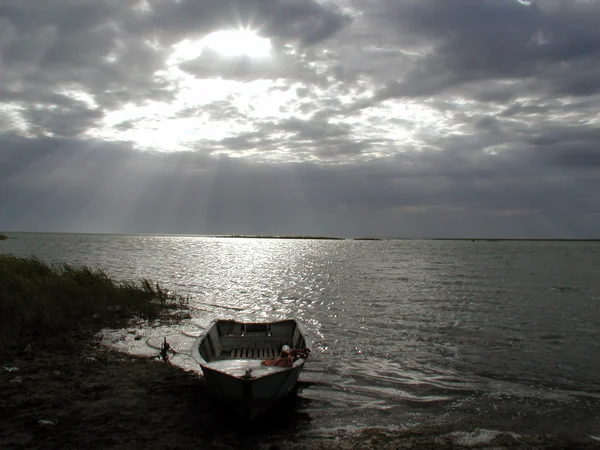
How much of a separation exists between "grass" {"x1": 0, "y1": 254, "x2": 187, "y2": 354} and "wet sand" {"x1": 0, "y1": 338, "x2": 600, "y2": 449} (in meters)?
3.12

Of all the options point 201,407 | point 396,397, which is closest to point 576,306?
point 396,397

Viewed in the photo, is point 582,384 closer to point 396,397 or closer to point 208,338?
point 396,397

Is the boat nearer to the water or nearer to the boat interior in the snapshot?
the boat interior

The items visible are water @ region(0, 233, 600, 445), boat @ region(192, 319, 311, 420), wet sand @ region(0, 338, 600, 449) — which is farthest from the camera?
water @ region(0, 233, 600, 445)

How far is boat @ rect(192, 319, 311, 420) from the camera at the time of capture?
805 centimetres

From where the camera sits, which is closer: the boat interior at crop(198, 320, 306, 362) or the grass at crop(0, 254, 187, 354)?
the boat interior at crop(198, 320, 306, 362)

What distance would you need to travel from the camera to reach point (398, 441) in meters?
7.82

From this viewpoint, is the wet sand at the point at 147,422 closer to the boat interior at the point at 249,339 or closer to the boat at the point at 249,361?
the boat at the point at 249,361

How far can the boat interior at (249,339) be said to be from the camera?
11.8 metres

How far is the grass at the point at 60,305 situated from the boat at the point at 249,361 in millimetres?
4586

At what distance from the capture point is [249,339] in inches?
505

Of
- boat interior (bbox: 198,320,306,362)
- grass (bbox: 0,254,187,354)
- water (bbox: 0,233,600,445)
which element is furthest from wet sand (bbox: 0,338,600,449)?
grass (bbox: 0,254,187,354)

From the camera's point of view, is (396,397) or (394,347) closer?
(396,397)

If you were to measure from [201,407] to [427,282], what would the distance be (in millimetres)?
30265
